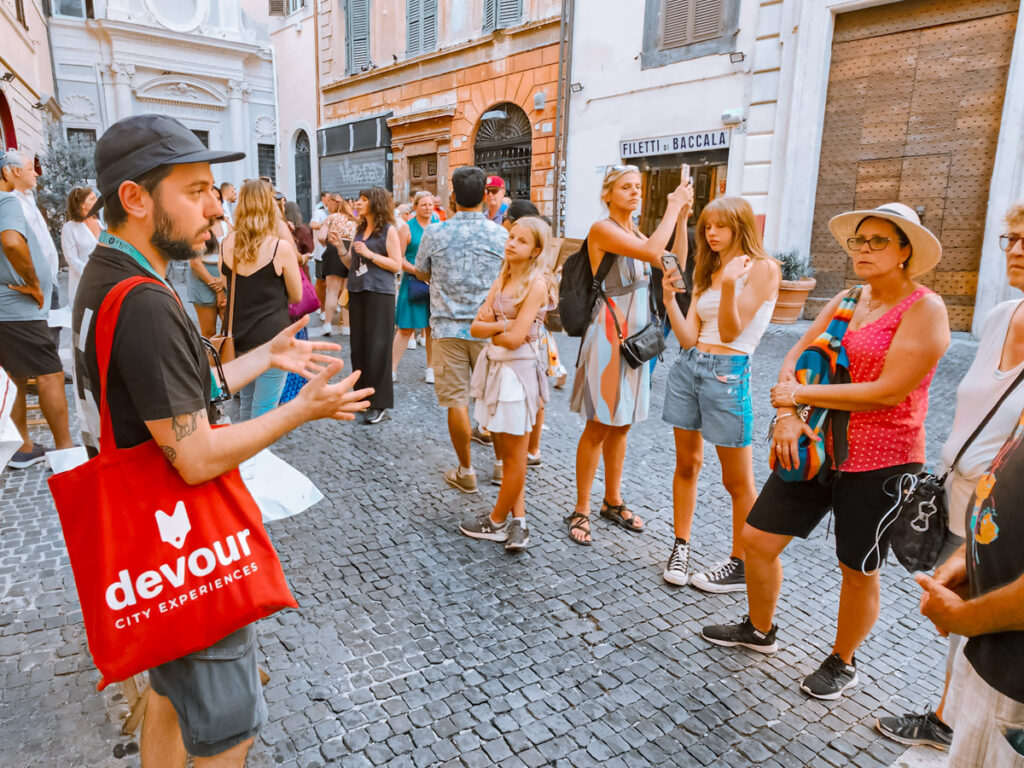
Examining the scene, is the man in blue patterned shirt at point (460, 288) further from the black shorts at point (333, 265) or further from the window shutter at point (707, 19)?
the window shutter at point (707, 19)

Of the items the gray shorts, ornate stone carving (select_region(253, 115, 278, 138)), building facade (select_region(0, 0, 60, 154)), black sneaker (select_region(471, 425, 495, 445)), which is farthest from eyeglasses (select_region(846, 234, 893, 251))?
ornate stone carving (select_region(253, 115, 278, 138))

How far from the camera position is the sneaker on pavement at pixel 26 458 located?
4.48 meters

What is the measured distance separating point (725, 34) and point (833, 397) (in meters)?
10.5

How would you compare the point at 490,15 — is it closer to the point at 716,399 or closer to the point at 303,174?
the point at 303,174

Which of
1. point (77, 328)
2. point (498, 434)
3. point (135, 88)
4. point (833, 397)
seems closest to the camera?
point (77, 328)

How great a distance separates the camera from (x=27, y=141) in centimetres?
1462

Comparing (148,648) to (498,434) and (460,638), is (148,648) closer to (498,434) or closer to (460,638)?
(460,638)

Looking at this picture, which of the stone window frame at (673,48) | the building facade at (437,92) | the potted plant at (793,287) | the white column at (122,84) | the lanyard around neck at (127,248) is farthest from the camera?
the white column at (122,84)

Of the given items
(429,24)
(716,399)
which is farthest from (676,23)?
(716,399)

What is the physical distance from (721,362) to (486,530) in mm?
1579

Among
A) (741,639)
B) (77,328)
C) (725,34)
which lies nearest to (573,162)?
(725,34)

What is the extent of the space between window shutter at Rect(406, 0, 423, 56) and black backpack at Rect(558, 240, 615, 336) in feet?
51.6

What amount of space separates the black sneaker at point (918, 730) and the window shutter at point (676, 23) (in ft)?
37.6

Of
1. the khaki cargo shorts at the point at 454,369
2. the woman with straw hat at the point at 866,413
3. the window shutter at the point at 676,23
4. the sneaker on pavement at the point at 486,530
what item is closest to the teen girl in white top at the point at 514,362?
the sneaker on pavement at the point at 486,530
